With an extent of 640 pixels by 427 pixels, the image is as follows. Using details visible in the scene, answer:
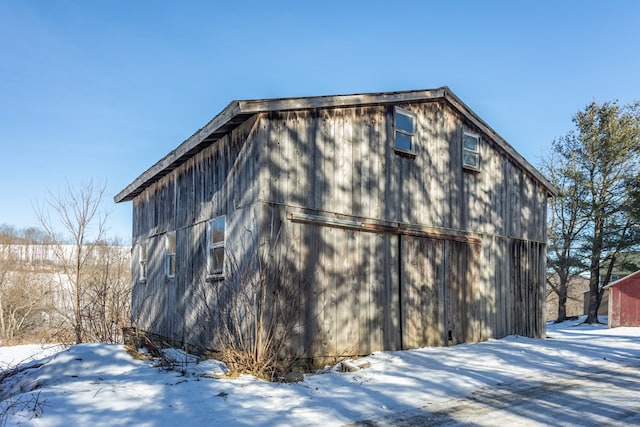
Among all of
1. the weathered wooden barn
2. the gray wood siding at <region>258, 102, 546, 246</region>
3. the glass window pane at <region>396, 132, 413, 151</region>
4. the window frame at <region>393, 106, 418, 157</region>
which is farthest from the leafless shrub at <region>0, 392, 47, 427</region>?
the glass window pane at <region>396, 132, 413, 151</region>

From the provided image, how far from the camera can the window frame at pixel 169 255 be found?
1237cm

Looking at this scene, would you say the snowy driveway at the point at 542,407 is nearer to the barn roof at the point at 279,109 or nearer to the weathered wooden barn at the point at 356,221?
the weathered wooden barn at the point at 356,221

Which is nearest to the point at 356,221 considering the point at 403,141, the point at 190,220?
the point at 403,141

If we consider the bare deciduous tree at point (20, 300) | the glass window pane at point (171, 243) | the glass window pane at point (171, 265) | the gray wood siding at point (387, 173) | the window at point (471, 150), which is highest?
the window at point (471, 150)

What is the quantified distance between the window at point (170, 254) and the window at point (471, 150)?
809 centimetres

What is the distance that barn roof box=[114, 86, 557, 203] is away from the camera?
336 inches

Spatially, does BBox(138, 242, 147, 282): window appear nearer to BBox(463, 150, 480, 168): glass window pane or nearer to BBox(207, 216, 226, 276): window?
BBox(207, 216, 226, 276): window

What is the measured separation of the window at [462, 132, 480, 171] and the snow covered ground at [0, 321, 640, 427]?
5044 mm

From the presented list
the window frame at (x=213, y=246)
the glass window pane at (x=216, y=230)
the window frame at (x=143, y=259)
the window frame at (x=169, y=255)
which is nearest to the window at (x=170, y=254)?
the window frame at (x=169, y=255)

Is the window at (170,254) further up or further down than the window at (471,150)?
further down

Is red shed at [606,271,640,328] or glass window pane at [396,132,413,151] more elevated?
glass window pane at [396,132,413,151]

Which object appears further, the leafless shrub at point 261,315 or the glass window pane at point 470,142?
the glass window pane at point 470,142

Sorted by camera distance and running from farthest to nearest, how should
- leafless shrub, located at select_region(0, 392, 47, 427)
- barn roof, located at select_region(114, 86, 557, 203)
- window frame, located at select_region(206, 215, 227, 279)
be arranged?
1. window frame, located at select_region(206, 215, 227, 279)
2. barn roof, located at select_region(114, 86, 557, 203)
3. leafless shrub, located at select_region(0, 392, 47, 427)

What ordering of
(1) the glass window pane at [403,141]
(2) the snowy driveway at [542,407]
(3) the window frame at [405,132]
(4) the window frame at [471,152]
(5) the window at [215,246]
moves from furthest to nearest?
(4) the window frame at [471,152] < (1) the glass window pane at [403,141] < (3) the window frame at [405,132] < (5) the window at [215,246] < (2) the snowy driveway at [542,407]
